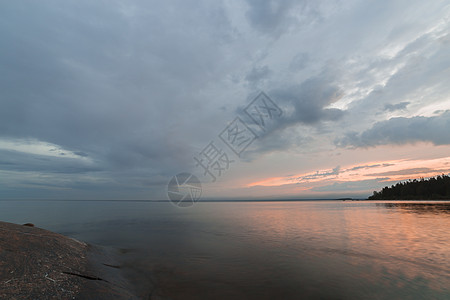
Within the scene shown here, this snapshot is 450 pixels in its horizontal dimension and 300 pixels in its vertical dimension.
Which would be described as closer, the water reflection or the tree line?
the water reflection

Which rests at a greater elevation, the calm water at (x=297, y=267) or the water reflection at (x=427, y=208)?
the calm water at (x=297, y=267)

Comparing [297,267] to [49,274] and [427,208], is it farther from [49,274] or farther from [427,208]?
[427,208]

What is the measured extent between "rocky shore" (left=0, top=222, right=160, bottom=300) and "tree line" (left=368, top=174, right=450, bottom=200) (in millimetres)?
208492

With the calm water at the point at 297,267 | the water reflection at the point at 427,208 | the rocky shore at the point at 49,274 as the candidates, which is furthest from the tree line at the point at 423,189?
the rocky shore at the point at 49,274

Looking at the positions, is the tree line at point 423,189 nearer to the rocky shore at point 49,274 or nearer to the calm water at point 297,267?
the calm water at point 297,267

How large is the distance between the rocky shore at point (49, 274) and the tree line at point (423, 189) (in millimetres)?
208492

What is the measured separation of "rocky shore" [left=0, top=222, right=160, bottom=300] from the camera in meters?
7.21

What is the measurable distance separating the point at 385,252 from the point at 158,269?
744 inches

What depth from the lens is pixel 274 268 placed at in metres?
13.9

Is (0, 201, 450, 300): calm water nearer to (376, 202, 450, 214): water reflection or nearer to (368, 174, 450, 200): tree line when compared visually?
(376, 202, 450, 214): water reflection

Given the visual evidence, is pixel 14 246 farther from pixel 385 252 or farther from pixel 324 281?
pixel 385 252

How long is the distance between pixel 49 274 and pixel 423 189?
227930 millimetres

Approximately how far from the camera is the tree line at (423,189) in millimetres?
145500

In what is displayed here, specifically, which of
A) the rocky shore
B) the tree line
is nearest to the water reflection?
the rocky shore
